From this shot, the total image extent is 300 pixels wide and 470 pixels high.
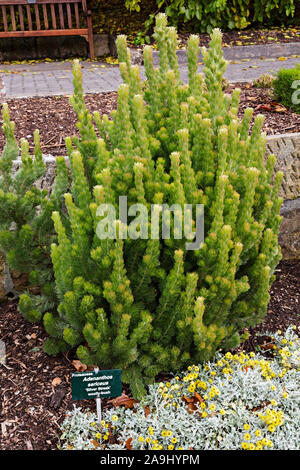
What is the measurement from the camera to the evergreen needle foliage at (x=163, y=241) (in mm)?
2363

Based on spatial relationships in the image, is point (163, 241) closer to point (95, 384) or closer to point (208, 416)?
point (95, 384)

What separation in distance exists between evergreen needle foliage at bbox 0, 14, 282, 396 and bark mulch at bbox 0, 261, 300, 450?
17 centimetres

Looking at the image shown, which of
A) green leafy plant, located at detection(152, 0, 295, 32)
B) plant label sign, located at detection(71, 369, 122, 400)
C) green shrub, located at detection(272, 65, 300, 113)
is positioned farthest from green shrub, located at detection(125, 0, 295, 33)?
plant label sign, located at detection(71, 369, 122, 400)

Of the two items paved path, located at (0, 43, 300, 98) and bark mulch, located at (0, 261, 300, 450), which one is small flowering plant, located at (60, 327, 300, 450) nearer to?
bark mulch, located at (0, 261, 300, 450)

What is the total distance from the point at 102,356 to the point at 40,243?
0.84 m

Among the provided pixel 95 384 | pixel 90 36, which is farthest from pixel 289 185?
pixel 90 36

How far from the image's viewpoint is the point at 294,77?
4.79 m

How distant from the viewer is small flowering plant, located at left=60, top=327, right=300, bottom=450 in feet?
7.90

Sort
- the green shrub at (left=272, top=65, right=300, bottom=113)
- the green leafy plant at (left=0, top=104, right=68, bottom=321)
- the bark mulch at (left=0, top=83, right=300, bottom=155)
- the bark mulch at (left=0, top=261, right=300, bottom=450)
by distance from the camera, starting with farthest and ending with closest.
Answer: the green shrub at (left=272, top=65, right=300, bottom=113), the bark mulch at (left=0, top=83, right=300, bottom=155), the green leafy plant at (left=0, top=104, right=68, bottom=321), the bark mulch at (left=0, top=261, right=300, bottom=450)

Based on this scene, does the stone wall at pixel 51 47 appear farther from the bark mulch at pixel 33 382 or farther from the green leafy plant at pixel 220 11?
the bark mulch at pixel 33 382

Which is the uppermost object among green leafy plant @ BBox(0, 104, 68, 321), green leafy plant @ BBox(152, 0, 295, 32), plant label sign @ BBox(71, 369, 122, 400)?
green leafy plant @ BBox(152, 0, 295, 32)

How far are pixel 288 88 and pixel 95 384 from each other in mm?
3765

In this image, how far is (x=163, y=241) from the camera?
2576 millimetres

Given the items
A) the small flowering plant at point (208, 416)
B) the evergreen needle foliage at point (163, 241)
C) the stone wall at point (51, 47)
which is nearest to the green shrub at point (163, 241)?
the evergreen needle foliage at point (163, 241)
